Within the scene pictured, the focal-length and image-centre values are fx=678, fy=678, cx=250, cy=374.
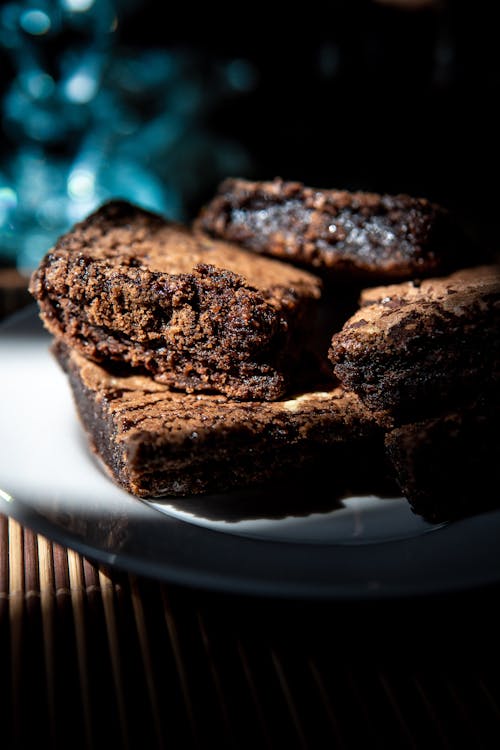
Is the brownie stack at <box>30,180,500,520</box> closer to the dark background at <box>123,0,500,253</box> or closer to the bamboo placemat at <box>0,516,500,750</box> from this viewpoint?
the bamboo placemat at <box>0,516,500,750</box>

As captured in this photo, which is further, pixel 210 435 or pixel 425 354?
pixel 425 354

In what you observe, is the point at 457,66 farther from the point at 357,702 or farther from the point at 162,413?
the point at 357,702

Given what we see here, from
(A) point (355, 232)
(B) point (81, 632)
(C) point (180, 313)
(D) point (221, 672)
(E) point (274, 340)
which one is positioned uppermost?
(A) point (355, 232)

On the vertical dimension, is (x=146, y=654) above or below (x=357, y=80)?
below

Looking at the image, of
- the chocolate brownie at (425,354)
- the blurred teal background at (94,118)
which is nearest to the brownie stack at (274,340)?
the chocolate brownie at (425,354)

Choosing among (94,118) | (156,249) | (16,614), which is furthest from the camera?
(94,118)

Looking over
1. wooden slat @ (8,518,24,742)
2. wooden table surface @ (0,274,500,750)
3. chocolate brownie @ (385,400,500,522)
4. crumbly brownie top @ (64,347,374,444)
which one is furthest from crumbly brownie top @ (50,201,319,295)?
wooden table surface @ (0,274,500,750)

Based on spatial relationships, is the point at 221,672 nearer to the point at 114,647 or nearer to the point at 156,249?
the point at 114,647

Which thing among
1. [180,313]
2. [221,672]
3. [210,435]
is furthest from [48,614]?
[180,313]
